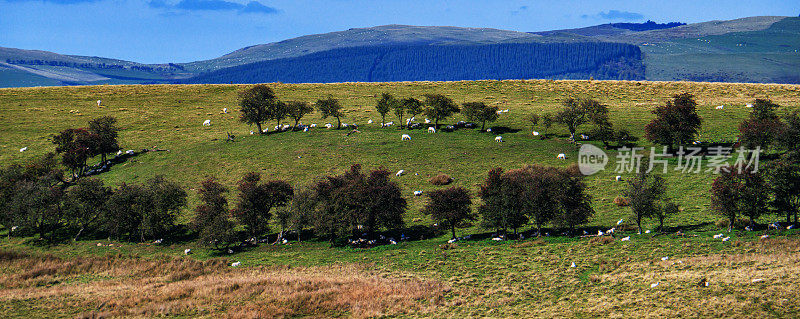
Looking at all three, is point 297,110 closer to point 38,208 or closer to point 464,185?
point 464,185

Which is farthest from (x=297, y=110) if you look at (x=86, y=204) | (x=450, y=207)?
(x=450, y=207)

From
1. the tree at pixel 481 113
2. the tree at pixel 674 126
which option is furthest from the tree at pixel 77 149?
the tree at pixel 674 126

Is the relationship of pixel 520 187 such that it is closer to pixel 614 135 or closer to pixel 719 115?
pixel 614 135

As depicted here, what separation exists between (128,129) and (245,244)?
197 feet

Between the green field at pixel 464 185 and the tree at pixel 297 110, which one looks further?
the tree at pixel 297 110

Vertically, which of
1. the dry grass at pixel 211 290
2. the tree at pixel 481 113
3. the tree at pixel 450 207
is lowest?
the dry grass at pixel 211 290

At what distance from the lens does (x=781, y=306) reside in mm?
25281

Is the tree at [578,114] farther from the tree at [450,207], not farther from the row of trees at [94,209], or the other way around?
the row of trees at [94,209]

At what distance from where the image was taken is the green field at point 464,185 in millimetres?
29750

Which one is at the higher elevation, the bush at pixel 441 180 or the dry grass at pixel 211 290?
the bush at pixel 441 180

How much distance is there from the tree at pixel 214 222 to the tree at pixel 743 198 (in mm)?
42387

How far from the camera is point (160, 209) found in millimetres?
50125

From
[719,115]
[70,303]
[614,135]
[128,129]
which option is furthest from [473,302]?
[128,129]

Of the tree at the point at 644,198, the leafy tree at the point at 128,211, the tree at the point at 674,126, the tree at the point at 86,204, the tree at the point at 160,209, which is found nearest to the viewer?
the tree at the point at 644,198
